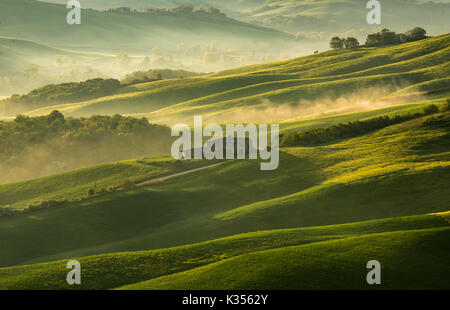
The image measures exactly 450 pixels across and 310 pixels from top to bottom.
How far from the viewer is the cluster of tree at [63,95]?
542 ft

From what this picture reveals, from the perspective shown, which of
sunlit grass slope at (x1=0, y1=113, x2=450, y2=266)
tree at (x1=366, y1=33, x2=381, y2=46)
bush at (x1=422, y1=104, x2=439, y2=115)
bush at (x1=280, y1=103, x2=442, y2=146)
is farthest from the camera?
tree at (x1=366, y1=33, x2=381, y2=46)

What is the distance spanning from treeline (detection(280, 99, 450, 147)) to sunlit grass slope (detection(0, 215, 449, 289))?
2861 cm

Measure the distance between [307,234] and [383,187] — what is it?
11.4 meters

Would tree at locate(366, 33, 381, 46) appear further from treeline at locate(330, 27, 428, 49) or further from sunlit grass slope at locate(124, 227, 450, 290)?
sunlit grass slope at locate(124, 227, 450, 290)

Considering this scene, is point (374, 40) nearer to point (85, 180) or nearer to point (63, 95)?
point (63, 95)

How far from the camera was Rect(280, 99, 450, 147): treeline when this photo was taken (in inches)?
2298

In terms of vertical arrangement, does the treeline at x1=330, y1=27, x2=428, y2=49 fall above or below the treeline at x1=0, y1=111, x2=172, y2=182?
above

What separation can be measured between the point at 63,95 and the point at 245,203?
13972 centimetres

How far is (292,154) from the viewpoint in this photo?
172 feet

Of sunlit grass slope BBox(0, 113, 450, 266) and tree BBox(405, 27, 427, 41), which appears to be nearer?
sunlit grass slope BBox(0, 113, 450, 266)

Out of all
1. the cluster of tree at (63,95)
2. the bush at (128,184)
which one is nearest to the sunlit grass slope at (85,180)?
the bush at (128,184)

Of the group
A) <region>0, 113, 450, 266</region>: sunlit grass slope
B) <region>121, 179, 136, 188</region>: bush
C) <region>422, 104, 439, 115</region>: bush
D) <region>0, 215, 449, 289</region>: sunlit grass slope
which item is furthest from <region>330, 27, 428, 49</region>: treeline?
<region>0, 215, 449, 289</region>: sunlit grass slope
